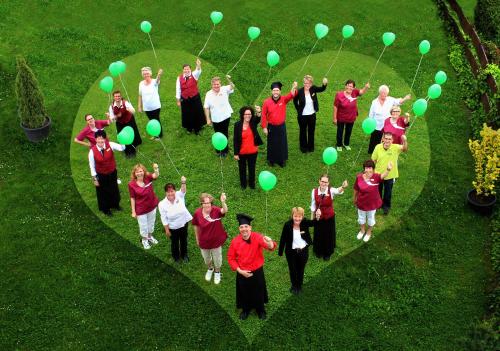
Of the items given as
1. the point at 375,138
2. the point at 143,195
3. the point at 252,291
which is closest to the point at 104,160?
the point at 143,195

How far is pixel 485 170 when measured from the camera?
10891 millimetres

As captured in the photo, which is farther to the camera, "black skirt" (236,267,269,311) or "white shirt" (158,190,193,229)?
"white shirt" (158,190,193,229)

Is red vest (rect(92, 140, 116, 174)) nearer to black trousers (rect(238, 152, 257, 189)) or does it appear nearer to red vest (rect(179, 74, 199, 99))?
black trousers (rect(238, 152, 257, 189))

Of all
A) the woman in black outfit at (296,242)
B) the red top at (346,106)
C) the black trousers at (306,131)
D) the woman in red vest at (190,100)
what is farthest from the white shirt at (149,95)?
the woman in black outfit at (296,242)

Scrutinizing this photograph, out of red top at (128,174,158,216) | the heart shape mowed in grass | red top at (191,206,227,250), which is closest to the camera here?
red top at (191,206,227,250)

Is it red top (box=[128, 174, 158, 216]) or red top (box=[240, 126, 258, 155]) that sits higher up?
red top (box=[240, 126, 258, 155])

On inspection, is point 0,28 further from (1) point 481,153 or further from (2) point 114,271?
(1) point 481,153

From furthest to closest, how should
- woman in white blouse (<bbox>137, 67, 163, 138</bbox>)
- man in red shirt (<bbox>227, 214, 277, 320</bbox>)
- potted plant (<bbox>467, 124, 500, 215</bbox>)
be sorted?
woman in white blouse (<bbox>137, 67, 163, 138</bbox>) → potted plant (<bbox>467, 124, 500, 215</bbox>) → man in red shirt (<bbox>227, 214, 277, 320</bbox>)

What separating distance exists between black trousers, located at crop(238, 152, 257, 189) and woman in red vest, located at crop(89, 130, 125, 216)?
7.15 feet

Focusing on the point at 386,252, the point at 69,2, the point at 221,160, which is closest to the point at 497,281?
the point at 386,252

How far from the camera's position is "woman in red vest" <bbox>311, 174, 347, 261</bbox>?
9.55m

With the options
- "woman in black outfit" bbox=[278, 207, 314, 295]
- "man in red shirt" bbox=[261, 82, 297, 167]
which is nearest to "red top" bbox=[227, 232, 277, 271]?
"woman in black outfit" bbox=[278, 207, 314, 295]

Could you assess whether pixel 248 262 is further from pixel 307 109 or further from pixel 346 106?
pixel 346 106

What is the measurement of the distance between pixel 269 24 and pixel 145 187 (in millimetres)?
8423
